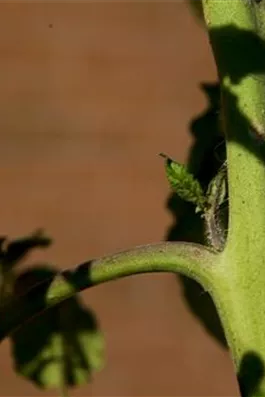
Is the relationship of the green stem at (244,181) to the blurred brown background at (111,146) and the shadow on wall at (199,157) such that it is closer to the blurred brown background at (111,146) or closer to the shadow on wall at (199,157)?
the shadow on wall at (199,157)

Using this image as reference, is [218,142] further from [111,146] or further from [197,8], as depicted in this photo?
[111,146]

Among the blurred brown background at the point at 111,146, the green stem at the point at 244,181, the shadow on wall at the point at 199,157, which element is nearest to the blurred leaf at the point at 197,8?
the shadow on wall at the point at 199,157

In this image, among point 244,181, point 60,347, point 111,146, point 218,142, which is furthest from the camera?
point 111,146

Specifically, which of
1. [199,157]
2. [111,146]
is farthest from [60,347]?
[111,146]

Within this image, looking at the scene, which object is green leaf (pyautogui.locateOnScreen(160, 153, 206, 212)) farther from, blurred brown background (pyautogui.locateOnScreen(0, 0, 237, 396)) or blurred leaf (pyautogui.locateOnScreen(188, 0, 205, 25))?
blurred brown background (pyautogui.locateOnScreen(0, 0, 237, 396))

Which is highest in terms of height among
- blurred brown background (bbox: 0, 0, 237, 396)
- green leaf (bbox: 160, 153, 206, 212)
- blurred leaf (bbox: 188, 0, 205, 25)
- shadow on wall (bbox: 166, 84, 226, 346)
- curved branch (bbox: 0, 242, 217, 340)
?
blurred brown background (bbox: 0, 0, 237, 396)

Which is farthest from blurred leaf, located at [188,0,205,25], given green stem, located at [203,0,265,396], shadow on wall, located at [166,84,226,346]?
green stem, located at [203,0,265,396]
